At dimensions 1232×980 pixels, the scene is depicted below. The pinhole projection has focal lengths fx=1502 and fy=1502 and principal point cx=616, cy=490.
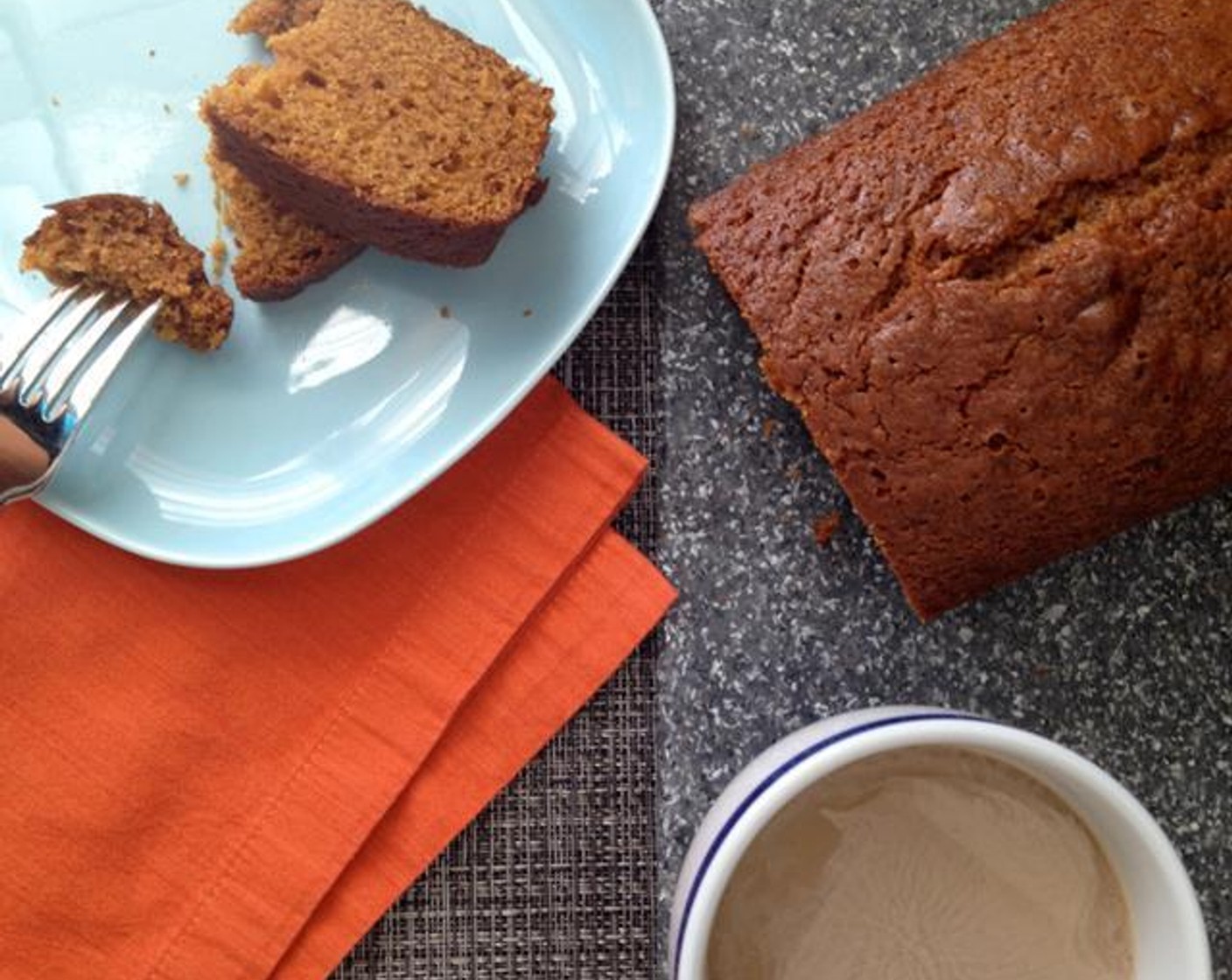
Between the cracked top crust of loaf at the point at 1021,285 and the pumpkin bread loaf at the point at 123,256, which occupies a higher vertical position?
the pumpkin bread loaf at the point at 123,256

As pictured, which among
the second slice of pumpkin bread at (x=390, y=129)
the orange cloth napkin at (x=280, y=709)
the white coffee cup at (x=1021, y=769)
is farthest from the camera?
the orange cloth napkin at (x=280, y=709)

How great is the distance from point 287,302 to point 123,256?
0.15m

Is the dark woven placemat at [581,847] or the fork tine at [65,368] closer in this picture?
the fork tine at [65,368]

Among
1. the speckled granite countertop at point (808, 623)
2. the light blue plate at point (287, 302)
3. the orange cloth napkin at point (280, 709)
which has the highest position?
the light blue plate at point (287, 302)

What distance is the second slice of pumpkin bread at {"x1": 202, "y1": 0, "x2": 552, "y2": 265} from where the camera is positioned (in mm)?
1294

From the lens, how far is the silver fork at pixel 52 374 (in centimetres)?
131

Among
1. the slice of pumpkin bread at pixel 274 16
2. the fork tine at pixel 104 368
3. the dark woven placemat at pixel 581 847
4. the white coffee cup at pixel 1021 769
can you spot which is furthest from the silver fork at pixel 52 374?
the white coffee cup at pixel 1021 769

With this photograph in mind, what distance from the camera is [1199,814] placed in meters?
1.43

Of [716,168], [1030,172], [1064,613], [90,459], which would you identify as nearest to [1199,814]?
[1064,613]

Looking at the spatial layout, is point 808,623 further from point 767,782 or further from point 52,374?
point 52,374

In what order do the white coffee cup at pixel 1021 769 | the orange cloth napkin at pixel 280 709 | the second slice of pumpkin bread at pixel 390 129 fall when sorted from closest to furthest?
the white coffee cup at pixel 1021 769
the second slice of pumpkin bread at pixel 390 129
the orange cloth napkin at pixel 280 709

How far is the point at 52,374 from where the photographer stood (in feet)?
4.34

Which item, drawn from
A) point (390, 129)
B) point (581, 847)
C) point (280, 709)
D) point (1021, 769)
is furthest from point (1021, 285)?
point (280, 709)

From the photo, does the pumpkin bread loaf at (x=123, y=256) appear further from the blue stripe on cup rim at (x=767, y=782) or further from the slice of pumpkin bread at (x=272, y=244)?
the blue stripe on cup rim at (x=767, y=782)
